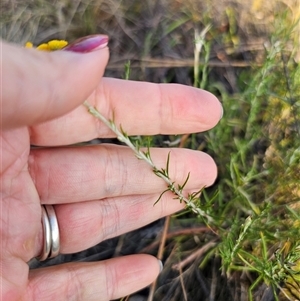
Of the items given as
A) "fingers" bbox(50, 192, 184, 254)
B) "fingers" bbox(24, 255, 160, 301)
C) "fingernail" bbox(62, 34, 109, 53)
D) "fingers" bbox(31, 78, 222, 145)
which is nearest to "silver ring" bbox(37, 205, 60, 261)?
"fingers" bbox(50, 192, 184, 254)

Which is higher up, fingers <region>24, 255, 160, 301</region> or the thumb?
the thumb

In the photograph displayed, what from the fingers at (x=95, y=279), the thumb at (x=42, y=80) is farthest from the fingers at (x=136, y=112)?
the fingers at (x=95, y=279)

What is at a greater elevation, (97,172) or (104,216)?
(97,172)

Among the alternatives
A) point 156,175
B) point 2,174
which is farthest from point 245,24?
point 2,174

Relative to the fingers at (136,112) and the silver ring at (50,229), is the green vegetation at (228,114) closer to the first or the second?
the fingers at (136,112)

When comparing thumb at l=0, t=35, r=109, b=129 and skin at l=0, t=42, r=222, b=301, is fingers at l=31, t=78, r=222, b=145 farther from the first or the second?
thumb at l=0, t=35, r=109, b=129

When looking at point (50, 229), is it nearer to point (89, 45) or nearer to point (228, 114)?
point (89, 45)

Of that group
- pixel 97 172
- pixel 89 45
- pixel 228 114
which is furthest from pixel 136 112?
pixel 228 114
